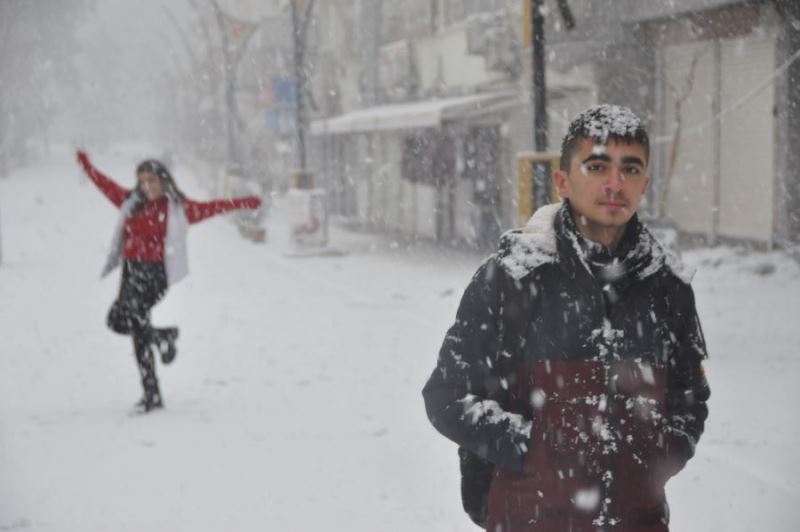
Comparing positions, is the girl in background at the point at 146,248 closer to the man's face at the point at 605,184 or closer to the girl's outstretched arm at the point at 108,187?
the girl's outstretched arm at the point at 108,187

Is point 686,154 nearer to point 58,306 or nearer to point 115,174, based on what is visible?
point 58,306

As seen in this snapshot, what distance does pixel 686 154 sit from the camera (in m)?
15.4

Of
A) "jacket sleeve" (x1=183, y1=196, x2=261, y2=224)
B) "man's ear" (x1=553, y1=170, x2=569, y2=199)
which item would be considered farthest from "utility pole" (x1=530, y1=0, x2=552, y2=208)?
"man's ear" (x1=553, y1=170, x2=569, y2=199)

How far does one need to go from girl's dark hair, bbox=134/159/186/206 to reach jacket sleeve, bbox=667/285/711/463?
5.19 meters

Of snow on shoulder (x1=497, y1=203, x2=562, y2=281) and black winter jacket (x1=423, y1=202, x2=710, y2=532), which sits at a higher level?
snow on shoulder (x1=497, y1=203, x2=562, y2=281)

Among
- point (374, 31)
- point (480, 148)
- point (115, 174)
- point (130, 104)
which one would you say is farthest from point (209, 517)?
point (130, 104)

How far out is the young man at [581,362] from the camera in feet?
7.47

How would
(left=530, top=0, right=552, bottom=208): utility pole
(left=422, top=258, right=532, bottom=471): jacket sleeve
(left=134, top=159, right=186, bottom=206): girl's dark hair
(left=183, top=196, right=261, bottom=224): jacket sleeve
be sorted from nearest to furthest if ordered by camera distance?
(left=422, top=258, right=532, bottom=471): jacket sleeve
(left=183, top=196, right=261, bottom=224): jacket sleeve
(left=134, top=159, right=186, bottom=206): girl's dark hair
(left=530, top=0, right=552, bottom=208): utility pole

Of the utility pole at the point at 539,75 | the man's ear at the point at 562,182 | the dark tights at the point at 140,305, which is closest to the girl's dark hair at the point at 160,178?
the dark tights at the point at 140,305

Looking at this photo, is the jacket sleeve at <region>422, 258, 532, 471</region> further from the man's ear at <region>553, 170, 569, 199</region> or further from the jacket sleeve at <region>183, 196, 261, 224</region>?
the jacket sleeve at <region>183, 196, 261, 224</region>

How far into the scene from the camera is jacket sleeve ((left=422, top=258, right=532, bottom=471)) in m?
2.24

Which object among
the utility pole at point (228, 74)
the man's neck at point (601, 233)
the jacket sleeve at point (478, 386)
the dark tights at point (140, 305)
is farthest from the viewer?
the utility pole at point (228, 74)

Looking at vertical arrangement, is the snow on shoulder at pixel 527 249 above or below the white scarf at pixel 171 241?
above

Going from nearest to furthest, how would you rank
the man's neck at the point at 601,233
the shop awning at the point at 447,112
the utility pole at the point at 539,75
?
the man's neck at the point at 601,233 < the utility pole at the point at 539,75 < the shop awning at the point at 447,112
